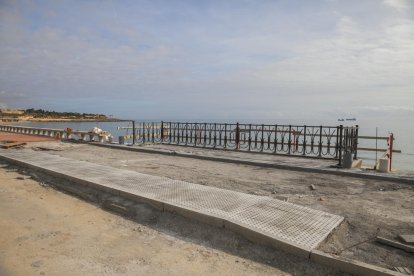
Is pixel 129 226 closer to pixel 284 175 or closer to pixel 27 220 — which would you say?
pixel 27 220

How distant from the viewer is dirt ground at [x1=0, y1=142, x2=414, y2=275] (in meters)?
5.20

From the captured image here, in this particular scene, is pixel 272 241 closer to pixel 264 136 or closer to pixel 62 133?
pixel 264 136

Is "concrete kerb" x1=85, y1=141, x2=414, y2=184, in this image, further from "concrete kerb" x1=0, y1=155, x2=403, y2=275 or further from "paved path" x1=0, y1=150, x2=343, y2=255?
"concrete kerb" x1=0, y1=155, x2=403, y2=275

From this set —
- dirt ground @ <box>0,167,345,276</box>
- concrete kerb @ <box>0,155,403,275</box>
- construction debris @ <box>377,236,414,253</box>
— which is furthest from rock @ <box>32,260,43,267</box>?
construction debris @ <box>377,236,414,253</box>

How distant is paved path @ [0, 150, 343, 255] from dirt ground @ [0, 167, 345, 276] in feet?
0.61

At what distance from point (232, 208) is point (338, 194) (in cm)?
321

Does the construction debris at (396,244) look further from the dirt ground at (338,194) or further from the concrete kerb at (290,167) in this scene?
the concrete kerb at (290,167)

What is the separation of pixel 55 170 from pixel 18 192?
1697 mm

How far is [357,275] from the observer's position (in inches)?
176

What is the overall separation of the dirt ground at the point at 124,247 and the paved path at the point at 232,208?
0.19m

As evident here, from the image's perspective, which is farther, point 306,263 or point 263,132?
point 263,132

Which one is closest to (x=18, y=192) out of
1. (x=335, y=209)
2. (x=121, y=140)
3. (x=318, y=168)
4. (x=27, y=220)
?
(x=27, y=220)

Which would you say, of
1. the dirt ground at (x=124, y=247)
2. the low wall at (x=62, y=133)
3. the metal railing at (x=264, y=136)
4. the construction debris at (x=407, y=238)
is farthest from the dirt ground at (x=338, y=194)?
the low wall at (x=62, y=133)

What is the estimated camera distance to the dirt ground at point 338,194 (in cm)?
520
